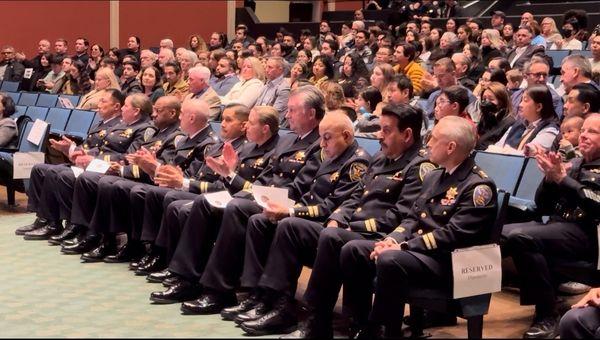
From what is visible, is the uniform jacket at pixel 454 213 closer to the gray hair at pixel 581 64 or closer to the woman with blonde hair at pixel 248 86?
the gray hair at pixel 581 64

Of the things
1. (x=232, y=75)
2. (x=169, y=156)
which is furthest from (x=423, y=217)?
(x=232, y=75)

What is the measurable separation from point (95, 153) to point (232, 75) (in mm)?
2892

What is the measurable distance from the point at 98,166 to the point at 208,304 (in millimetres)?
1871

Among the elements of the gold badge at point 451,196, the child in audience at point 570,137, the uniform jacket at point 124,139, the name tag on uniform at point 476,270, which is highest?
the child in audience at point 570,137

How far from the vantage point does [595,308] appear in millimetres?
3633

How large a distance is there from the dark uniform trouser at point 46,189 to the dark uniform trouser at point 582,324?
4.27 m

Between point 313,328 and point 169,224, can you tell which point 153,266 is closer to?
point 169,224

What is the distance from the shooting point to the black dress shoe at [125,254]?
6148 millimetres

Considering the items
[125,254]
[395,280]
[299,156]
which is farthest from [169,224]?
[395,280]

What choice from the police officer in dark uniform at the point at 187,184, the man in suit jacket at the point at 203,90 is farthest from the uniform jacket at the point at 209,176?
the man in suit jacket at the point at 203,90

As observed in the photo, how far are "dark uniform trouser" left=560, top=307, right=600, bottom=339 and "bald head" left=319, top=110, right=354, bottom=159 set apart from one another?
1.58 meters

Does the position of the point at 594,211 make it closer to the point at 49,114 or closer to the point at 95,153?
the point at 95,153

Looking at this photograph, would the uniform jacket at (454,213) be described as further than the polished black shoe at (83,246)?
No

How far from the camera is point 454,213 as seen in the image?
4020mm
